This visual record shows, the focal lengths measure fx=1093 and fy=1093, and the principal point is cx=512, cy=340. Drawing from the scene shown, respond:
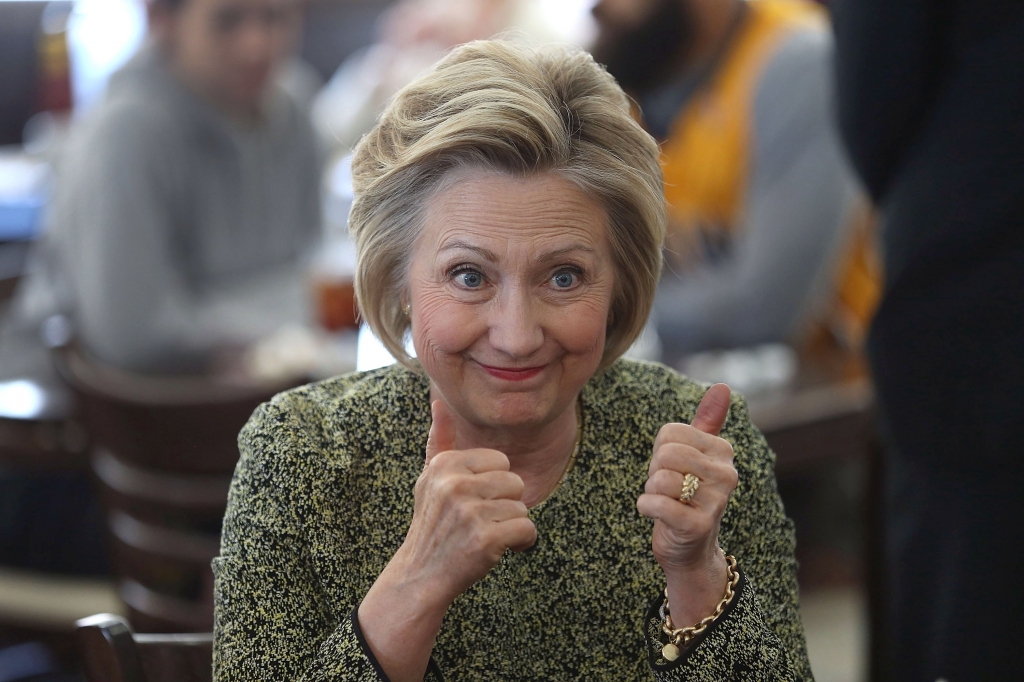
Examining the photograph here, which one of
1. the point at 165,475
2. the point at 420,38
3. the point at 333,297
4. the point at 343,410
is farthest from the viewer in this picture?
the point at 420,38

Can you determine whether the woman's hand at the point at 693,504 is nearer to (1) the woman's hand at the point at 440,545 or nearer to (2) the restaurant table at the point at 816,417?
(1) the woman's hand at the point at 440,545

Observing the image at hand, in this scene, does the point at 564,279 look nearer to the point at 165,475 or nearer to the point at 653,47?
the point at 165,475

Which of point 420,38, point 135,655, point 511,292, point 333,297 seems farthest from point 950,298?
point 420,38

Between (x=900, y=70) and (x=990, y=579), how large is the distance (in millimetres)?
666

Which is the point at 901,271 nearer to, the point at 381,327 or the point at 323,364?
the point at 381,327

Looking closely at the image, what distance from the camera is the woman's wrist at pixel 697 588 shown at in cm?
92

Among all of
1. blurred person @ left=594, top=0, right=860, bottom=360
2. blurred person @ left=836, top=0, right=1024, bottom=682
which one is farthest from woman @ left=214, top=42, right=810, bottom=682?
blurred person @ left=594, top=0, right=860, bottom=360

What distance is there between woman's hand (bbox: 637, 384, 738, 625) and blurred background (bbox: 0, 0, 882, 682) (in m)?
0.96

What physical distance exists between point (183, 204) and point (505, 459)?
5.95 feet

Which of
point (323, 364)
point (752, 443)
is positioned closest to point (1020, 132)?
point (752, 443)

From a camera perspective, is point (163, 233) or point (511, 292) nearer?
point (511, 292)

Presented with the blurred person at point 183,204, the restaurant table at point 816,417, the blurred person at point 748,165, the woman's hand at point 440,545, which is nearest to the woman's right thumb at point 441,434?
the woman's hand at point 440,545

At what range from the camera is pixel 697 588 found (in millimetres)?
928

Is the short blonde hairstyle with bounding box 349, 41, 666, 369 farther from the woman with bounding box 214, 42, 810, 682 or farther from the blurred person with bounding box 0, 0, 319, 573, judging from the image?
the blurred person with bounding box 0, 0, 319, 573
